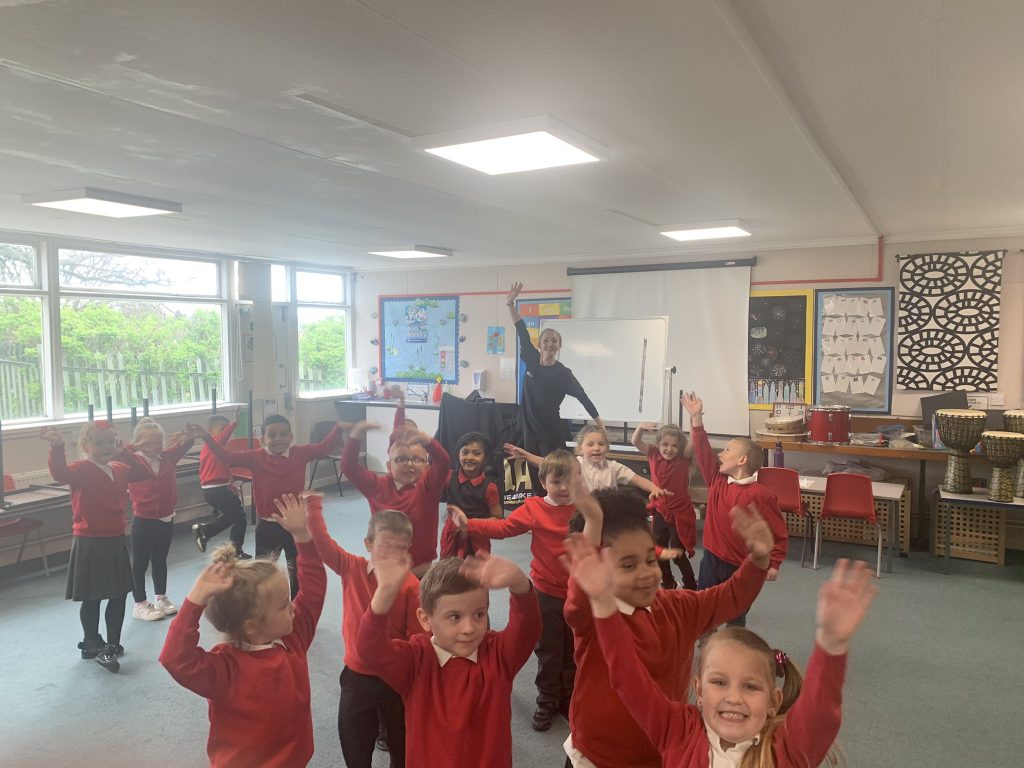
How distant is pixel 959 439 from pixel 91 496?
546 cm

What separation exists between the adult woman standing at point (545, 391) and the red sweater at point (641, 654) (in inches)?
119

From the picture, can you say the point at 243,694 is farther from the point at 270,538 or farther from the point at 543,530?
the point at 270,538

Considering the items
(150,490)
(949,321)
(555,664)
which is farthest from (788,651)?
(150,490)

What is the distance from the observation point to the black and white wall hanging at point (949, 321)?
17.9ft

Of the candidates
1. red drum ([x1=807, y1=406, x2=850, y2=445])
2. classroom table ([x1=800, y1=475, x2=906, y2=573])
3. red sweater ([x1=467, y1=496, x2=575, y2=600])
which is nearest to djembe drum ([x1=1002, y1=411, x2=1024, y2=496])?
classroom table ([x1=800, y1=475, x2=906, y2=573])

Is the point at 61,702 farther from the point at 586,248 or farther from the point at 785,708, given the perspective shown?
the point at 586,248

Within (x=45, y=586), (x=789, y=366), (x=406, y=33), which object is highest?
(x=406, y=33)

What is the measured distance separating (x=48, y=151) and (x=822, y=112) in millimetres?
3089

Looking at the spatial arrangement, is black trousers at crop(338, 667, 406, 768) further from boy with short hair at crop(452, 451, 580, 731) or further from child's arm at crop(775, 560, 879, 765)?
child's arm at crop(775, 560, 879, 765)

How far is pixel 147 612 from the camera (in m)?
4.19

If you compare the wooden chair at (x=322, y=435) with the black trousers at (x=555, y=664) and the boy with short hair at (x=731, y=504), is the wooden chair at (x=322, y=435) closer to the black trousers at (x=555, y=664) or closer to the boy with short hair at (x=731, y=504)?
the black trousers at (x=555, y=664)

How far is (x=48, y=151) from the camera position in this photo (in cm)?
292

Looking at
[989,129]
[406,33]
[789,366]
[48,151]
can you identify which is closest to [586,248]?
[789,366]

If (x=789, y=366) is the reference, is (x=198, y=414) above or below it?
below
